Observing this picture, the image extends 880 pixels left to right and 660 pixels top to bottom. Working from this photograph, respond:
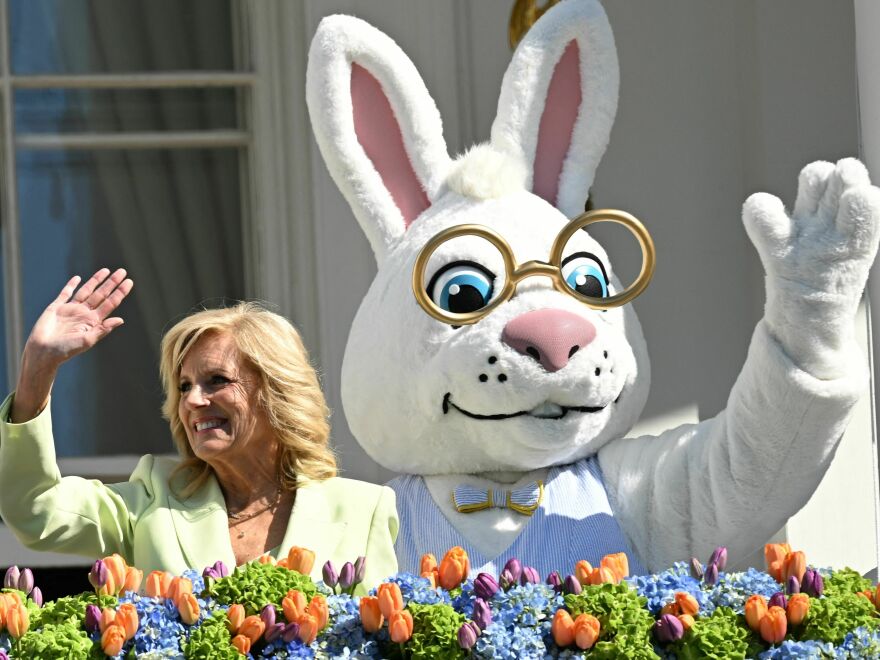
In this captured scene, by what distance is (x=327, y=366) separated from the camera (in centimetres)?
445

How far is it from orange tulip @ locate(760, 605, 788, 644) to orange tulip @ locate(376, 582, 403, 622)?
517mm

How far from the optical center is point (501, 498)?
3502mm

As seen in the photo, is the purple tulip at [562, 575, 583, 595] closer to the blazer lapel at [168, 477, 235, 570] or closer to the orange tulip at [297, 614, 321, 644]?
the orange tulip at [297, 614, 321, 644]

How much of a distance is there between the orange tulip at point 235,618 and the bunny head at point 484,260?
2.94 ft

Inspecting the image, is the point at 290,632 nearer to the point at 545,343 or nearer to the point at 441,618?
the point at 441,618

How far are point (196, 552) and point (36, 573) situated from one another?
4.94 feet

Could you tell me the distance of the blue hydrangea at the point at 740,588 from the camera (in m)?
2.71

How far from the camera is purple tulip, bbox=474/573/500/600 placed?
268cm

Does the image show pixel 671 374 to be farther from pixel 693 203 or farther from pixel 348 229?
pixel 348 229

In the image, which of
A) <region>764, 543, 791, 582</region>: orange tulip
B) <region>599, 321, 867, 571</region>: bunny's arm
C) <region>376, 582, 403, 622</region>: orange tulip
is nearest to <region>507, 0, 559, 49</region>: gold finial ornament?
<region>599, 321, 867, 571</region>: bunny's arm

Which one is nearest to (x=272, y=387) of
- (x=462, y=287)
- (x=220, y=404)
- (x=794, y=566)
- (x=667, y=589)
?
(x=220, y=404)

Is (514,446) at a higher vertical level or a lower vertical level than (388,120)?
lower

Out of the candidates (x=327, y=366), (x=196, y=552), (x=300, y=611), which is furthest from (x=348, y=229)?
(x=300, y=611)

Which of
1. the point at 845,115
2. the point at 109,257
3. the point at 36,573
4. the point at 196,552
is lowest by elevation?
the point at 36,573
